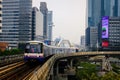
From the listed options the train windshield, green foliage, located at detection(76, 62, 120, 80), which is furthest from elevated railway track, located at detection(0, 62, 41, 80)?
green foliage, located at detection(76, 62, 120, 80)

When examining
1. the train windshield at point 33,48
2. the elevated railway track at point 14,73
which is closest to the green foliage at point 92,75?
the train windshield at point 33,48

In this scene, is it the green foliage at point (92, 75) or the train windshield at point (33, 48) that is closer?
the train windshield at point (33, 48)

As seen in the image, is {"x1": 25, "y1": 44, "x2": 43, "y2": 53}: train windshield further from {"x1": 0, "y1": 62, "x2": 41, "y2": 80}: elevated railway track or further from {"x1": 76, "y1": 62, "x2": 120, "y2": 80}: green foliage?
{"x1": 76, "y1": 62, "x2": 120, "y2": 80}: green foliage

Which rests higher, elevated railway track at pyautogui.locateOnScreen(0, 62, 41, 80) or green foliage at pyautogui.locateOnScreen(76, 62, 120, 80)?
elevated railway track at pyautogui.locateOnScreen(0, 62, 41, 80)

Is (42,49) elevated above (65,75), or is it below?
above

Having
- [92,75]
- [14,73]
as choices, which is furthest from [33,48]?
[92,75]

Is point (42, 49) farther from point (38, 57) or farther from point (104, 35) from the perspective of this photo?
point (104, 35)

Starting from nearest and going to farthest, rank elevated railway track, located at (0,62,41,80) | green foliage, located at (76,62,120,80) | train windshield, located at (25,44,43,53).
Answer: elevated railway track, located at (0,62,41,80), train windshield, located at (25,44,43,53), green foliage, located at (76,62,120,80)

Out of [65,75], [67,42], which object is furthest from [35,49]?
[67,42]

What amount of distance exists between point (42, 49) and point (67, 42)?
142879 mm

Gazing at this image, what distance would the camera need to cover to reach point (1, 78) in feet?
100

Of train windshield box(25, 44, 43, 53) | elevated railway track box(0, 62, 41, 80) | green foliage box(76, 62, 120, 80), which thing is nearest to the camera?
elevated railway track box(0, 62, 41, 80)

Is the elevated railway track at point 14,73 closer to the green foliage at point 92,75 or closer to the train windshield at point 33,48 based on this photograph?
the train windshield at point 33,48

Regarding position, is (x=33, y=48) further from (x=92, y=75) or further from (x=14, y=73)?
(x=92, y=75)
